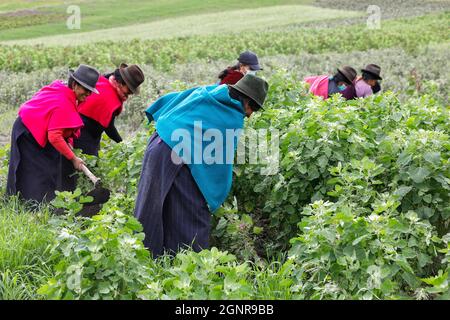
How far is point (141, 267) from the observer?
3203 millimetres

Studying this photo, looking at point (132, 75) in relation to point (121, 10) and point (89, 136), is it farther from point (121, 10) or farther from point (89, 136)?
point (121, 10)

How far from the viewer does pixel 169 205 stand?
4402 millimetres

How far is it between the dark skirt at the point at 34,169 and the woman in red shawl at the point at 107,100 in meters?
0.36

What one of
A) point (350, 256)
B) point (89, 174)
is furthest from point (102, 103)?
point (350, 256)

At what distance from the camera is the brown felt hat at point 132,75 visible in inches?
221

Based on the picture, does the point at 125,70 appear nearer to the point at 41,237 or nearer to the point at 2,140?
the point at 41,237

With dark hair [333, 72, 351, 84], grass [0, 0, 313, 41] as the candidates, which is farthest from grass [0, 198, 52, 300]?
grass [0, 0, 313, 41]

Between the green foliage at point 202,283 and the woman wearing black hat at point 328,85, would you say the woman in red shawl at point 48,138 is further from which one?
the woman wearing black hat at point 328,85

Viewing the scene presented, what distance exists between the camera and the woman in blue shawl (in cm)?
427

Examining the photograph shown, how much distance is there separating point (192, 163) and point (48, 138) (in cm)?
176

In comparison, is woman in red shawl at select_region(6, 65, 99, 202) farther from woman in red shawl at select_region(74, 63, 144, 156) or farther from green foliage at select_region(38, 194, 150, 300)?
green foliage at select_region(38, 194, 150, 300)
